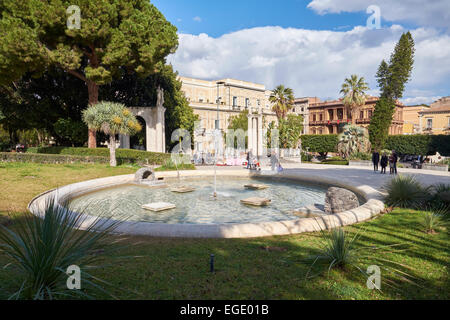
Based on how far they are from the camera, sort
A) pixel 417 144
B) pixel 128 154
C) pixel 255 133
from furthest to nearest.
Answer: pixel 417 144 < pixel 255 133 < pixel 128 154

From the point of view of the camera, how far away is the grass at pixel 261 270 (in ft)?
11.8

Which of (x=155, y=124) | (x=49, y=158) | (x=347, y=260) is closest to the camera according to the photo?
(x=347, y=260)

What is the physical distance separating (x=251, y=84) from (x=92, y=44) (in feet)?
162

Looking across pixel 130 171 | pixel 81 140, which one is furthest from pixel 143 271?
pixel 81 140

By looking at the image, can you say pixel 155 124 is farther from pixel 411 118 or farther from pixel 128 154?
pixel 411 118

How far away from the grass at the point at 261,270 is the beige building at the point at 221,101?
144ft

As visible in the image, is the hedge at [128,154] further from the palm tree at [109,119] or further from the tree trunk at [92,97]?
the palm tree at [109,119]

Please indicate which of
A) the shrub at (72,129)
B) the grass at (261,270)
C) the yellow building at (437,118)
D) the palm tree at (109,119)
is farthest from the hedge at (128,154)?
the yellow building at (437,118)

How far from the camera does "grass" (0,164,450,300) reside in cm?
361

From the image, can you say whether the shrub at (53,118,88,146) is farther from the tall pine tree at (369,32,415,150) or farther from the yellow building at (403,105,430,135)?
the yellow building at (403,105,430,135)

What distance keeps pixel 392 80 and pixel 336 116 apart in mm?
20671

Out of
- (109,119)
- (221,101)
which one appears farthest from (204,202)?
(221,101)

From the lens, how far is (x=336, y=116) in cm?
6153

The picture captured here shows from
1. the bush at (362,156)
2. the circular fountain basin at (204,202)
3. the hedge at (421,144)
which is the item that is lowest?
the circular fountain basin at (204,202)
